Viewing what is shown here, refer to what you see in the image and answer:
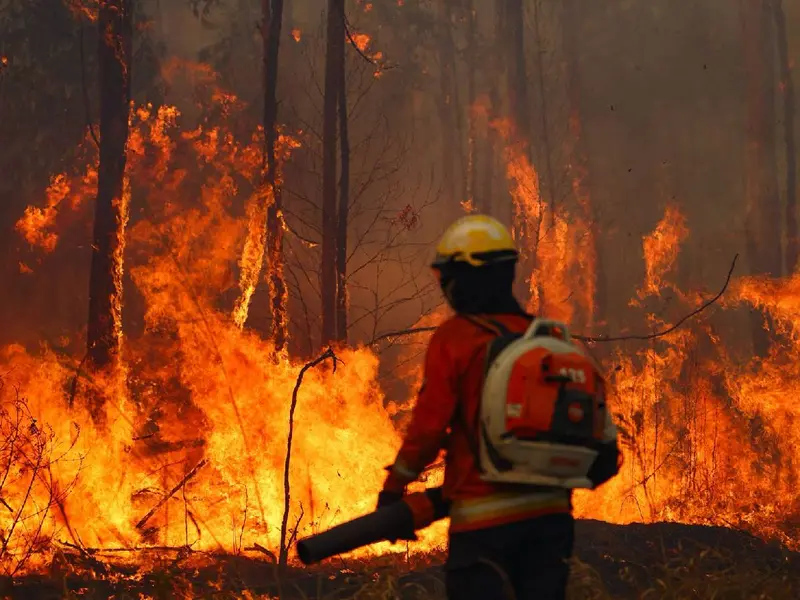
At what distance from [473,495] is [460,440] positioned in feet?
0.65

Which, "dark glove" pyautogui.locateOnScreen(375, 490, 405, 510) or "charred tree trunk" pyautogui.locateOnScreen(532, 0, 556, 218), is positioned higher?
"charred tree trunk" pyautogui.locateOnScreen(532, 0, 556, 218)

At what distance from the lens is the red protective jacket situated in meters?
3.20

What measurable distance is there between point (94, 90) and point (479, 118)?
21.3m

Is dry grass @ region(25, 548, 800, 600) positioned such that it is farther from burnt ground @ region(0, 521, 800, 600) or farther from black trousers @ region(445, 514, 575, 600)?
black trousers @ region(445, 514, 575, 600)

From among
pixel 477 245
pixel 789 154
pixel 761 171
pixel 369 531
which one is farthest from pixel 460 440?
pixel 789 154

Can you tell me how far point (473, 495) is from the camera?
10.6ft

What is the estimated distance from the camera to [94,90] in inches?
939

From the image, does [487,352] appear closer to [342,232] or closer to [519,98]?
[342,232]

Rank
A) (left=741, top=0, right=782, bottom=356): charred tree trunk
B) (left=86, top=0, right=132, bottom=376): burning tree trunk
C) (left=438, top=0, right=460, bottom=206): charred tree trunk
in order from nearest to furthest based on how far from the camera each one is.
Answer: (left=86, top=0, right=132, bottom=376): burning tree trunk, (left=741, top=0, right=782, bottom=356): charred tree trunk, (left=438, top=0, right=460, bottom=206): charred tree trunk

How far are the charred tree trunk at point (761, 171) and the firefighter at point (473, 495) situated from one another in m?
20.1

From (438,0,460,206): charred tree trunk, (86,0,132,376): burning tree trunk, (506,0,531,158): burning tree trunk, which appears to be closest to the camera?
(86,0,132,376): burning tree trunk

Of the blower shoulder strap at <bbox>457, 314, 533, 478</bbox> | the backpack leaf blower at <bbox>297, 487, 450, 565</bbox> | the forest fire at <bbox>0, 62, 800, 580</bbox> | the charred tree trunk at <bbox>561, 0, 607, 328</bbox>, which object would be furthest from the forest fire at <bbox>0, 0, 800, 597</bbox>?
the charred tree trunk at <bbox>561, 0, 607, 328</bbox>

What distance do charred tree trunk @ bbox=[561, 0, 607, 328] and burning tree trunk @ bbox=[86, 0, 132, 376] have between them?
17.7m

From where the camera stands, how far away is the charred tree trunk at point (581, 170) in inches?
1126
